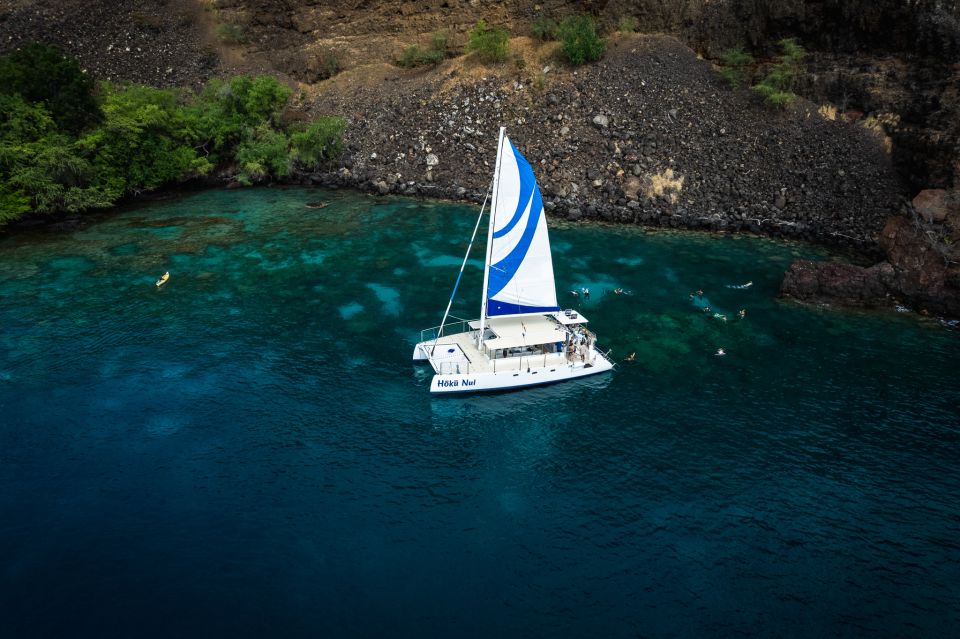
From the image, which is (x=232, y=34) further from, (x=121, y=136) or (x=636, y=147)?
(x=636, y=147)

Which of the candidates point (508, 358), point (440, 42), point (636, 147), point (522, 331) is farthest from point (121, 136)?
point (636, 147)

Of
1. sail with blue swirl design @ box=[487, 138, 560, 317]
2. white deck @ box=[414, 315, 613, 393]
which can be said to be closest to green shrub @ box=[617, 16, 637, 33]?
sail with blue swirl design @ box=[487, 138, 560, 317]

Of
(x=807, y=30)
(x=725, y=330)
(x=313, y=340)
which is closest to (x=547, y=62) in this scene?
(x=807, y=30)

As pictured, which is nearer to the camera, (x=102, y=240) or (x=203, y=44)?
(x=102, y=240)

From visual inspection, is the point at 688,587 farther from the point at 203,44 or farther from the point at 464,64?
the point at 203,44

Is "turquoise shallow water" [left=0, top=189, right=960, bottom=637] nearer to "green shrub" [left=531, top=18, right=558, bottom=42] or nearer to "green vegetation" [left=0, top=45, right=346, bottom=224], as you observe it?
"green vegetation" [left=0, top=45, right=346, bottom=224]

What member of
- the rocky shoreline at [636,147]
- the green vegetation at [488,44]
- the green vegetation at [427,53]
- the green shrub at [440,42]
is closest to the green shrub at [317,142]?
the rocky shoreline at [636,147]

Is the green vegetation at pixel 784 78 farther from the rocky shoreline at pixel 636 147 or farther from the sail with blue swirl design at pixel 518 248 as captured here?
the sail with blue swirl design at pixel 518 248
